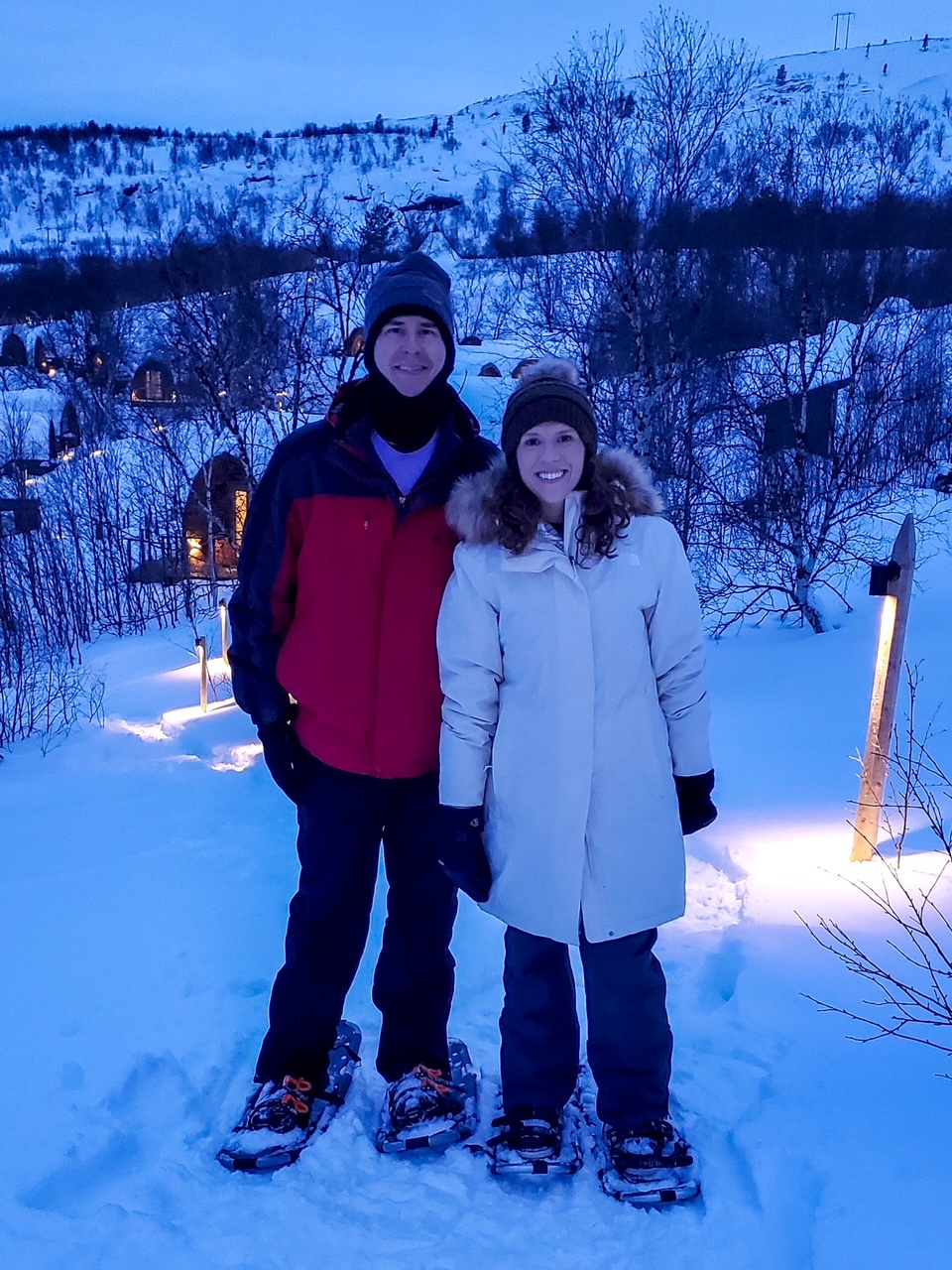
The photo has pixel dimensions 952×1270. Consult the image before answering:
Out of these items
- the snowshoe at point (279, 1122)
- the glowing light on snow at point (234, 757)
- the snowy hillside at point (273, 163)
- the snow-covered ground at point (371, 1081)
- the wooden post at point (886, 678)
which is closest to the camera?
the snow-covered ground at point (371, 1081)

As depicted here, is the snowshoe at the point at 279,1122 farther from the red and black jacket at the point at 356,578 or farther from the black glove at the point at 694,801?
the black glove at the point at 694,801

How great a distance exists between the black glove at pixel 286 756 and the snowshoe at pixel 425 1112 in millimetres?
771

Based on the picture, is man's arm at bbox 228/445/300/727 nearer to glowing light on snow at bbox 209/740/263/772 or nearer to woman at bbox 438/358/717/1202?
woman at bbox 438/358/717/1202

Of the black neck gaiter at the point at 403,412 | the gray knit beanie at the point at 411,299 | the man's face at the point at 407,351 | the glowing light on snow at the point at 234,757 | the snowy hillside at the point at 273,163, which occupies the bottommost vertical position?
the glowing light on snow at the point at 234,757

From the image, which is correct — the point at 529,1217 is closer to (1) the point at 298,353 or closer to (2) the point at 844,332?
(1) the point at 298,353

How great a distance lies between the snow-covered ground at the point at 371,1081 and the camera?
6.10 ft

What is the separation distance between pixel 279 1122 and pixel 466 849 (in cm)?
83

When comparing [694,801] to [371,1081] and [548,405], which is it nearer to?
[548,405]

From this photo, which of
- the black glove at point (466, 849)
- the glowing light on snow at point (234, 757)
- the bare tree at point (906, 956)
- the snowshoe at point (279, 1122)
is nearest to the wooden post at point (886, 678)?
the bare tree at point (906, 956)

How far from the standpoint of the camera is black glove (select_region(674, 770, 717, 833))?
2.00 metres

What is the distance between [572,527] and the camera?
1.88m

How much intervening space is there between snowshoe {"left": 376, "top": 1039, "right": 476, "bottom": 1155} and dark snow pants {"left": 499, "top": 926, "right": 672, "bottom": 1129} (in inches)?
5.2

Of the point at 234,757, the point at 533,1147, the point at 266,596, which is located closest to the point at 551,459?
the point at 266,596

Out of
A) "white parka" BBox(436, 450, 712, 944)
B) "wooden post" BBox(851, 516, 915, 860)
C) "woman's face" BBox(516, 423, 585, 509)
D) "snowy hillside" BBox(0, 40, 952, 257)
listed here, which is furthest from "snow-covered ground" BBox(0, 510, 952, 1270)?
"snowy hillside" BBox(0, 40, 952, 257)
